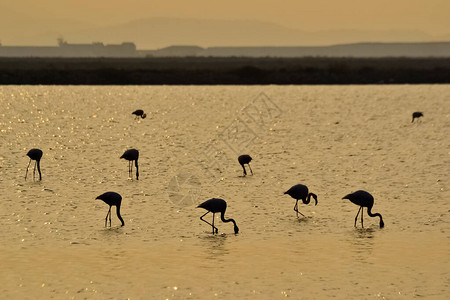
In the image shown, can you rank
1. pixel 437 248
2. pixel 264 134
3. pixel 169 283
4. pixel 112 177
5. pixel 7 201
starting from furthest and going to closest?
1. pixel 264 134
2. pixel 112 177
3. pixel 7 201
4. pixel 437 248
5. pixel 169 283

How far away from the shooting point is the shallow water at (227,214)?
1279 centimetres

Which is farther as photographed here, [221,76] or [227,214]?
[221,76]

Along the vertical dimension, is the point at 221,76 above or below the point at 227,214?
above

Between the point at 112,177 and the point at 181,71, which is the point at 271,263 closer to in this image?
the point at 112,177

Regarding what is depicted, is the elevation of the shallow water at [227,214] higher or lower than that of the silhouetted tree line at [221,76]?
lower

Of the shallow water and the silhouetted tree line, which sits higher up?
the silhouetted tree line

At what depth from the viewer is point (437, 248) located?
15148mm

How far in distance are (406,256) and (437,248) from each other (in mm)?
1012

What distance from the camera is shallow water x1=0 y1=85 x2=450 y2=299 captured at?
1279 cm

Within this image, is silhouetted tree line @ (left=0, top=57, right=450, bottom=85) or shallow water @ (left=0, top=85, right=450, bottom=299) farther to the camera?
silhouetted tree line @ (left=0, top=57, right=450, bottom=85)

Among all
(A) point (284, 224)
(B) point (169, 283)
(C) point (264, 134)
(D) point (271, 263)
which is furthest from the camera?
(C) point (264, 134)

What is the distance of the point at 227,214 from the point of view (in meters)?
18.3

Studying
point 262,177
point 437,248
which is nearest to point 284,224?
point 437,248

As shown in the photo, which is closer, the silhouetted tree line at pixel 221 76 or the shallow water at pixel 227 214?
the shallow water at pixel 227 214
